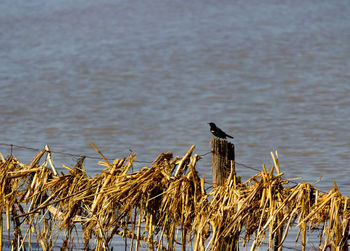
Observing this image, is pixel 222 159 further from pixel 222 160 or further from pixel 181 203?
pixel 181 203

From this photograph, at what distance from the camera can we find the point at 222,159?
19.4ft

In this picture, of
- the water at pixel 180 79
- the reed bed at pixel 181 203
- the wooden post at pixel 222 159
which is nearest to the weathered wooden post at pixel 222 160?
the wooden post at pixel 222 159

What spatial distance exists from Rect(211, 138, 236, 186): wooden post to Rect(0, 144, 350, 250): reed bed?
111 millimetres

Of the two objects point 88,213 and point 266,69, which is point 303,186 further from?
point 266,69

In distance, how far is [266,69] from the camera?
29.2 m

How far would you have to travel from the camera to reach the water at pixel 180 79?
18.2 m

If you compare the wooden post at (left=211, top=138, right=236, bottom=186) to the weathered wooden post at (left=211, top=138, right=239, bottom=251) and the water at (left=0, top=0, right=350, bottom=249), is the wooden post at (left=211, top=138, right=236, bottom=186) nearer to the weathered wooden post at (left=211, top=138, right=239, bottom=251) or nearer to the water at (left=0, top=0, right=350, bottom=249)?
the weathered wooden post at (left=211, top=138, right=239, bottom=251)

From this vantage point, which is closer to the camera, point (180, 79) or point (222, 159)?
point (222, 159)

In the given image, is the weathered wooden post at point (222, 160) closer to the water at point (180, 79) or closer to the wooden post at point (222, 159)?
the wooden post at point (222, 159)

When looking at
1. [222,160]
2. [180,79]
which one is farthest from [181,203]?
[180,79]

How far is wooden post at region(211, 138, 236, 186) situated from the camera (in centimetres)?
590

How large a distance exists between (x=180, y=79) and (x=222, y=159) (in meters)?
22.2

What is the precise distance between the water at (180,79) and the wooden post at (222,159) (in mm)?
6637

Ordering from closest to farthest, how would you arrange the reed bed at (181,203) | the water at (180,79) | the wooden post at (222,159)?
the reed bed at (181,203) → the wooden post at (222,159) → the water at (180,79)
